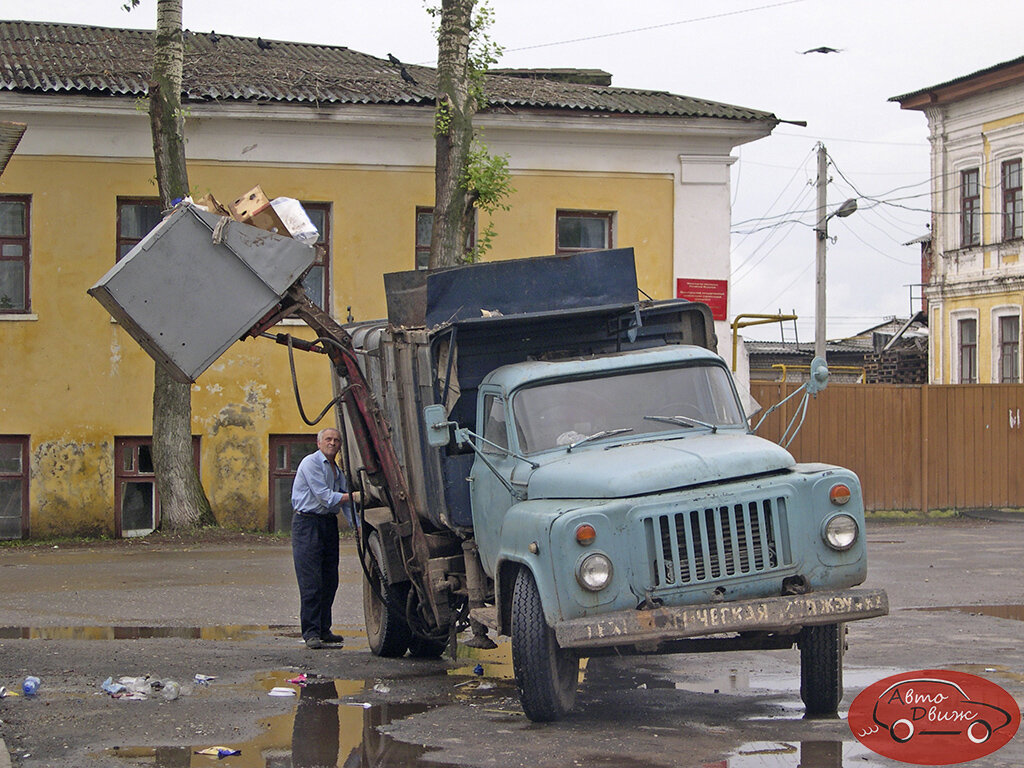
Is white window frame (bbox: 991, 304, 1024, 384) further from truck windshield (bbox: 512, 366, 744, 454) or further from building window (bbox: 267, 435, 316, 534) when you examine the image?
truck windshield (bbox: 512, 366, 744, 454)

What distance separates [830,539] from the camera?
7.38m

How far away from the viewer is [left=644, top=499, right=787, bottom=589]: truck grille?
719 cm

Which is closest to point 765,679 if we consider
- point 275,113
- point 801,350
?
point 275,113

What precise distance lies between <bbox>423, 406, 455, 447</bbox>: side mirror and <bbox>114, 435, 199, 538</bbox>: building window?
1309cm

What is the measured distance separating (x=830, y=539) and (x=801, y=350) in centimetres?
4374

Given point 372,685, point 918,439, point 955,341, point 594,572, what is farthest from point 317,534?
point 955,341

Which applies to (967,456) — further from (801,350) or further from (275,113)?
(801,350)

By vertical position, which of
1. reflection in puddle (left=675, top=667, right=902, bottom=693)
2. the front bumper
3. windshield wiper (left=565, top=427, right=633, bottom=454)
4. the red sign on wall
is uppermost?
the red sign on wall

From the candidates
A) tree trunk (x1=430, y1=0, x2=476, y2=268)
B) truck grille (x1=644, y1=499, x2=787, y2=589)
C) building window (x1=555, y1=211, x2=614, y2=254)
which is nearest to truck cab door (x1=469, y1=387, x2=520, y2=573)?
truck grille (x1=644, y1=499, x2=787, y2=589)

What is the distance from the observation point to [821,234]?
3034 cm

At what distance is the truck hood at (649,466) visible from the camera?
7270mm

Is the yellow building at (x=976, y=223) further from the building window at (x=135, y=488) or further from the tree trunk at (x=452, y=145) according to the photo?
the building window at (x=135, y=488)

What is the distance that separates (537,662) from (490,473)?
1.54 m

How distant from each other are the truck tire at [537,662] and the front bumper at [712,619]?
0.31m
